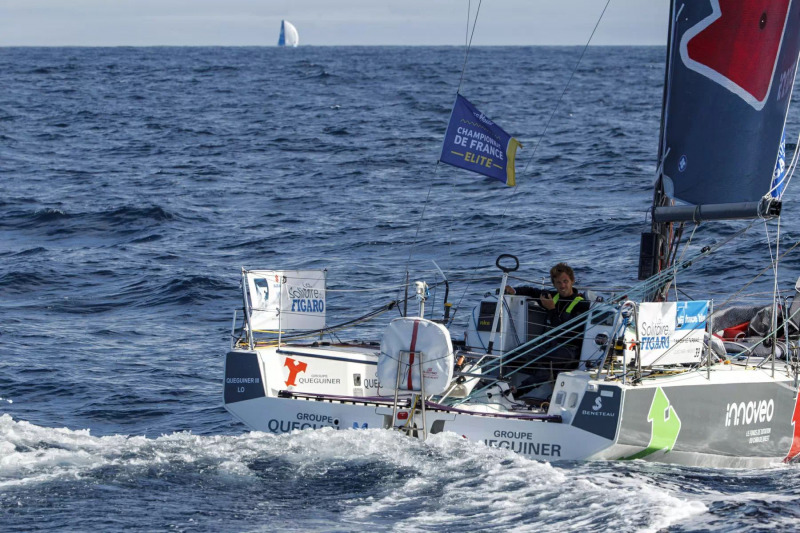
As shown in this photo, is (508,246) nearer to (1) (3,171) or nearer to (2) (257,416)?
(2) (257,416)

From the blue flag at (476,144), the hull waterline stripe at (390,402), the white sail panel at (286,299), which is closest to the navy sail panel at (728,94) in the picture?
the blue flag at (476,144)

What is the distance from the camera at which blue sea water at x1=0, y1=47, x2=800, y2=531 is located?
8320 millimetres

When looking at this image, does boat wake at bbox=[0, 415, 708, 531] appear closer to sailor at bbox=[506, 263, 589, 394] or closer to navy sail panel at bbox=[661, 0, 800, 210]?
sailor at bbox=[506, 263, 589, 394]

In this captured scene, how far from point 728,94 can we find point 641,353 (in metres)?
2.80

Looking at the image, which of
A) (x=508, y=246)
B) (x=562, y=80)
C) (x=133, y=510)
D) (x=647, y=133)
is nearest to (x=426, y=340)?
(x=133, y=510)

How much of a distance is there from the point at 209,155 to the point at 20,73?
43727mm

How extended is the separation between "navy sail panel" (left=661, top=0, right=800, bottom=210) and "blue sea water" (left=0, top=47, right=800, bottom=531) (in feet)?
4.56

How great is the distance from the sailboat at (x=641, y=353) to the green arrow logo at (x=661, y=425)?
1 centimetres

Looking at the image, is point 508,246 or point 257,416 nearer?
point 257,416

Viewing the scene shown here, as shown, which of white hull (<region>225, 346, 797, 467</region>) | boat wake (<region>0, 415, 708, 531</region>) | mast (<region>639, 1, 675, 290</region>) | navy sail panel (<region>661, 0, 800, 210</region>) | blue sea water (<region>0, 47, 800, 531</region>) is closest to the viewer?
boat wake (<region>0, 415, 708, 531</region>)

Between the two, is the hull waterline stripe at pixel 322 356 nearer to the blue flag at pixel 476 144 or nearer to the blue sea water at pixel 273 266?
the blue sea water at pixel 273 266

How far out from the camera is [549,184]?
2625cm

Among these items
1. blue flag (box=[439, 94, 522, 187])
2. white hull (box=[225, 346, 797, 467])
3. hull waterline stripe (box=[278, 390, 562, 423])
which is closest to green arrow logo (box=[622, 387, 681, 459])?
white hull (box=[225, 346, 797, 467])

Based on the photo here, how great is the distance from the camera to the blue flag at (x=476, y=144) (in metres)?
11.1
